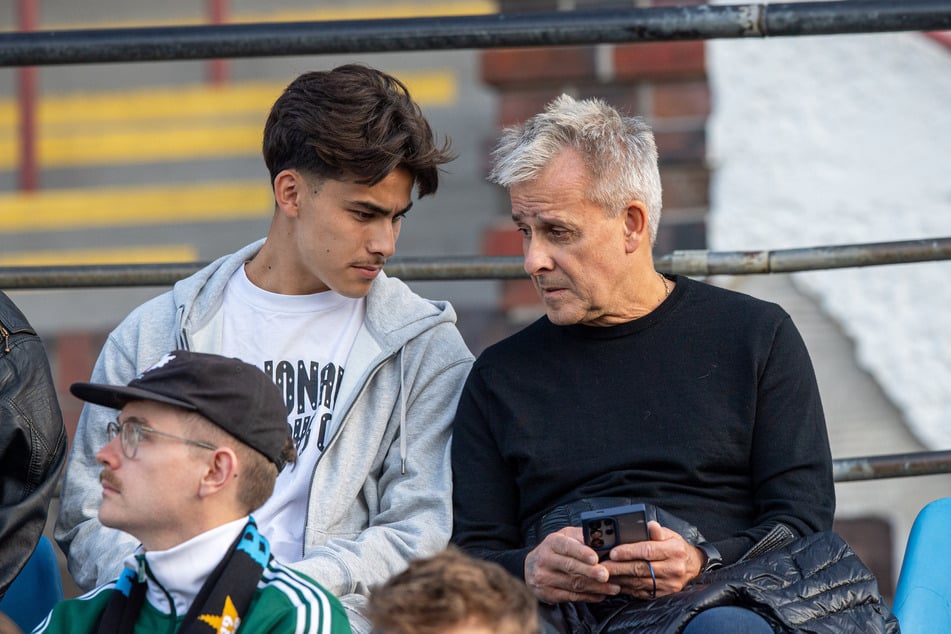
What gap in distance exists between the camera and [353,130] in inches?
104

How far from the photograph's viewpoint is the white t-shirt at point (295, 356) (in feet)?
8.39

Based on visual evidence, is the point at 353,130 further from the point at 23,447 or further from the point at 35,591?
the point at 35,591

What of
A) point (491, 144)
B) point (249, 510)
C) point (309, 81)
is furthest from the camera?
point (491, 144)

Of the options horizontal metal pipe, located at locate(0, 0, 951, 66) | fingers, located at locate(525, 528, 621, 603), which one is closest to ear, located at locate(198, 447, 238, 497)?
fingers, located at locate(525, 528, 621, 603)

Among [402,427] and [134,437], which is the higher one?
[134,437]

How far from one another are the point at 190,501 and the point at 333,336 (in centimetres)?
71

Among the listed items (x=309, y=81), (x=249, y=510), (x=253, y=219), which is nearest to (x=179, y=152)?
(x=253, y=219)

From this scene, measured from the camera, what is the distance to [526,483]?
2.54 metres

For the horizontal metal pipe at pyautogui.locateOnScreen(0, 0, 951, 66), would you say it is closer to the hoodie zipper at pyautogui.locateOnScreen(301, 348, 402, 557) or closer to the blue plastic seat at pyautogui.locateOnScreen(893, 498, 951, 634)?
the hoodie zipper at pyautogui.locateOnScreen(301, 348, 402, 557)

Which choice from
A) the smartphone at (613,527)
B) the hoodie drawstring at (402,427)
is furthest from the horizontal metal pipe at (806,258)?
the smartphone at (613,527)

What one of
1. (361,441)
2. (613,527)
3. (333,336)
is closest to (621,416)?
(613,527)

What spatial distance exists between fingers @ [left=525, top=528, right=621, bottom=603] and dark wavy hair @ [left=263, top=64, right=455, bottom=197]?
78cm

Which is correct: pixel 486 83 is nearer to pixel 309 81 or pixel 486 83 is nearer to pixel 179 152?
pixel 179 152

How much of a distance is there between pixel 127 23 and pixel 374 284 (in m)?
3.03
